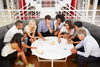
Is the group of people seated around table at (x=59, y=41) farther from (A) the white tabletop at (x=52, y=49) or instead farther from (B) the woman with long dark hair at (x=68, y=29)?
(A) the white tabletop at (x=52, y=49)

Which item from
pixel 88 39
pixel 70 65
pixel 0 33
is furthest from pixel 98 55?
pixel 0 33

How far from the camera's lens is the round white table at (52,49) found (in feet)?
7.39

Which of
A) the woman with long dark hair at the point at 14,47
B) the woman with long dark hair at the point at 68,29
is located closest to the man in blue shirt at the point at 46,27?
the woman with long dark hair at the point at 68,29

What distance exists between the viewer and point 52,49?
2.48m

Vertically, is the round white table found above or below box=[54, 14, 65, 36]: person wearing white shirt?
below

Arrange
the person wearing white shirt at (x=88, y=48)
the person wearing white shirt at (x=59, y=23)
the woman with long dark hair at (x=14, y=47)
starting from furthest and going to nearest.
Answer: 1. the person wearing white shirt at (x=59, y=23)
2. the woman with long dark hair at (x=14, y=47)
3. the person wearing white shirt at (x=88, y=48)

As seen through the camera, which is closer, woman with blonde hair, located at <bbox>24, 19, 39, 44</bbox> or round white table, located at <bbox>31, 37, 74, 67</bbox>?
round white table, located at <bbox>31, 37, 74, 67</bbox>

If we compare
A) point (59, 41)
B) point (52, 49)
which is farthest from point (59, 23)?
point (52, 49)

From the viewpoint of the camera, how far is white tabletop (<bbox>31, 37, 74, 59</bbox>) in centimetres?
226

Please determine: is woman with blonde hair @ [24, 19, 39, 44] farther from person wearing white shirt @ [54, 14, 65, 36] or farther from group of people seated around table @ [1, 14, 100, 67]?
person wearing white shirt @ [54, 14, 65, 36]

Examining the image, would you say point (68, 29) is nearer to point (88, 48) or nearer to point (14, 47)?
point (88, 48)

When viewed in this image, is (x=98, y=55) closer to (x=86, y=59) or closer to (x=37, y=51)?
(x=86, y=59)

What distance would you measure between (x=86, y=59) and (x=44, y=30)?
5.50 feet

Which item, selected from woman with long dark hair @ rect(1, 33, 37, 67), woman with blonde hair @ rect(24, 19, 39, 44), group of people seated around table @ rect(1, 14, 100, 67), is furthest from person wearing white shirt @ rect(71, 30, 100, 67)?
woman with blonde hair @ rect(24, 19, 39, 44)
